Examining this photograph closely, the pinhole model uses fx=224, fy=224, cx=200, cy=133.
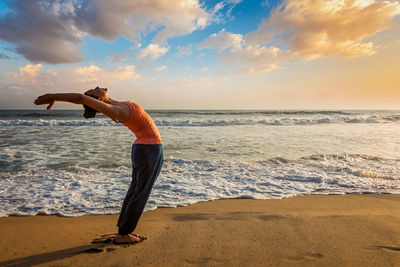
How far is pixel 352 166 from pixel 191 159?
5.15 m

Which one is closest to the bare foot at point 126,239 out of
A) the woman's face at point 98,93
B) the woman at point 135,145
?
the woman at point 135,145

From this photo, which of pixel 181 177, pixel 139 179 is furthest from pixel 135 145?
pixel 181 177

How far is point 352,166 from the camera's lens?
700cm

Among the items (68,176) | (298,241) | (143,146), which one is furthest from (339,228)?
(68,176)

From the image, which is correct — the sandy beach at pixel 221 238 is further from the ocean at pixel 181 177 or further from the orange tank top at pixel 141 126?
the orange tank top at pixel 141 126

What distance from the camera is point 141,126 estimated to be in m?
2.43

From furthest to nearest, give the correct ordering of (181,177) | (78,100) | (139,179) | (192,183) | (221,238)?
1. (181,177)
2. (192,183)
3. (221,238)
4. (139,179)
5. (78,100)

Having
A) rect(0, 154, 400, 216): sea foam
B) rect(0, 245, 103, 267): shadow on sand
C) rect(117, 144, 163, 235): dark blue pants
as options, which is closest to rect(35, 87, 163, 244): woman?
rect(117, 144, 163, 235): dark blue pants

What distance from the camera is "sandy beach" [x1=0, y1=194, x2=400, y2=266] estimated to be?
241 cm

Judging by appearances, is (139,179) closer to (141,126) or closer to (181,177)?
(141,126)

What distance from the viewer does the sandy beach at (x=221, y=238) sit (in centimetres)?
241

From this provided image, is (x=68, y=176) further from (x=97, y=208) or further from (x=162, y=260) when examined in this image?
(x=162, y=260)

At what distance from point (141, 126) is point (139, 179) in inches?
23.9

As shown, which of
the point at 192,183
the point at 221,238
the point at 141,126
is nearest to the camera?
the point at 141,126
